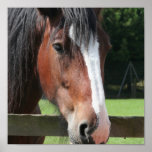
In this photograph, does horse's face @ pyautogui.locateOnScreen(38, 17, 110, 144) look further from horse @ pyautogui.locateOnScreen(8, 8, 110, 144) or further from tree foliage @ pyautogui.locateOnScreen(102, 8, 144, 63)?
tree foliage @ pyautogui.locateOnScreen(102, 8, 144, 63)

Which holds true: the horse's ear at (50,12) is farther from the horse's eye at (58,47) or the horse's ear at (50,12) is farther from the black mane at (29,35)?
the horse's eye at (58,47)

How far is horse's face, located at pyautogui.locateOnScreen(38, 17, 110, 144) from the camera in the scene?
2.00m

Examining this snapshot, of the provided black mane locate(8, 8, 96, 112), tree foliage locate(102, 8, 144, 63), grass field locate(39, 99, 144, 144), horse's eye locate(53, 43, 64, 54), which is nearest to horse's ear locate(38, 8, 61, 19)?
black mane locate(8, 8, 96, 112)

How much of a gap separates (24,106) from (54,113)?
0.25 m

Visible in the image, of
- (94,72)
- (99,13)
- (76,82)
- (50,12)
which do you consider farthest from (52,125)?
(99,13)

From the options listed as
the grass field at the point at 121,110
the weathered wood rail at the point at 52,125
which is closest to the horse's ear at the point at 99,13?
the grass field at the point at 121,110

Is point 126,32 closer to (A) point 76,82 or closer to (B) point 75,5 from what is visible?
(B) point 75,5

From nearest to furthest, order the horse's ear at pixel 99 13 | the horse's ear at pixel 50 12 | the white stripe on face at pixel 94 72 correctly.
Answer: the white stripe on face at pixel 94 72, the horse's ear at pixel 50 12, the horse's ear at pixel 99 13

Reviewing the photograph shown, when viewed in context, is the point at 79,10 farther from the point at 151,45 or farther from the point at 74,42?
the point at 151,45

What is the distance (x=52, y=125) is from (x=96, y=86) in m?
0.56

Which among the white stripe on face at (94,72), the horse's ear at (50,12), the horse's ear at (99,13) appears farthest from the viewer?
the horse's ear at (99,13)

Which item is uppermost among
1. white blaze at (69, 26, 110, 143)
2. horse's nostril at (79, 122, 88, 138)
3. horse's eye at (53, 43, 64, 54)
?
horse's eye at (53, 43, 64, 54)

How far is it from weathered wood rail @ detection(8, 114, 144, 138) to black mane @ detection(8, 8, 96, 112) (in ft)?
0.58

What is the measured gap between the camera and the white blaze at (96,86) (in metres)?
1.99
